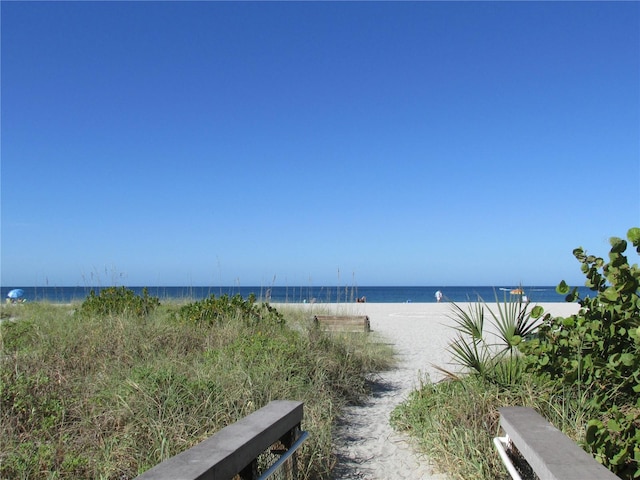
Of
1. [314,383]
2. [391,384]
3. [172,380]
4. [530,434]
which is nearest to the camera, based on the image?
[530,434]

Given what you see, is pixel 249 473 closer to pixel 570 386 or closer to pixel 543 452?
pixel 543 452

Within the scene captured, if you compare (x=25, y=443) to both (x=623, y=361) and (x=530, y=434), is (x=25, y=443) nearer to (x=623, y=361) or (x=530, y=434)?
(x=530, y=434)

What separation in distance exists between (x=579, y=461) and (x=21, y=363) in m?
5.57

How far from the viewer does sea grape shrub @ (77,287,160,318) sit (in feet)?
31.6

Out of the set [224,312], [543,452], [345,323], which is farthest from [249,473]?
[345,323]

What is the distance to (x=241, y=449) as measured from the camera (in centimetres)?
248

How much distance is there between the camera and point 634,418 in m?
3.38

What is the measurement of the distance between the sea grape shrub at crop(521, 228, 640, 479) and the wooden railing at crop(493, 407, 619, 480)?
0.46 metres

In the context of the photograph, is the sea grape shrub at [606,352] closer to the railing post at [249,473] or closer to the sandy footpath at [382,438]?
the sandy footpath at [382,438]

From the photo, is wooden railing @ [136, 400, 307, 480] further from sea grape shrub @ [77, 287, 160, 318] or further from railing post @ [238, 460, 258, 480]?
sea grape shrub @ [77, 287, 160, 318]

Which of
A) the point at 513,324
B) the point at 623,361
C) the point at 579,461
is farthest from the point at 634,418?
the point at 513,324

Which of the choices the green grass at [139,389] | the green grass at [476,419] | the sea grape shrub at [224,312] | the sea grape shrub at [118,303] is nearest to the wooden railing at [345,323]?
the sea grape shrub at [224,312]

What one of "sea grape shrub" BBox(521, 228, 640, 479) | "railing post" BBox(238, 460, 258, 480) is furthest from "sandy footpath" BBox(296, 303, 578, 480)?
"railing post" BBox(238, 460, 258, 480)

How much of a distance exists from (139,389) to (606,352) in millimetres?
3789
